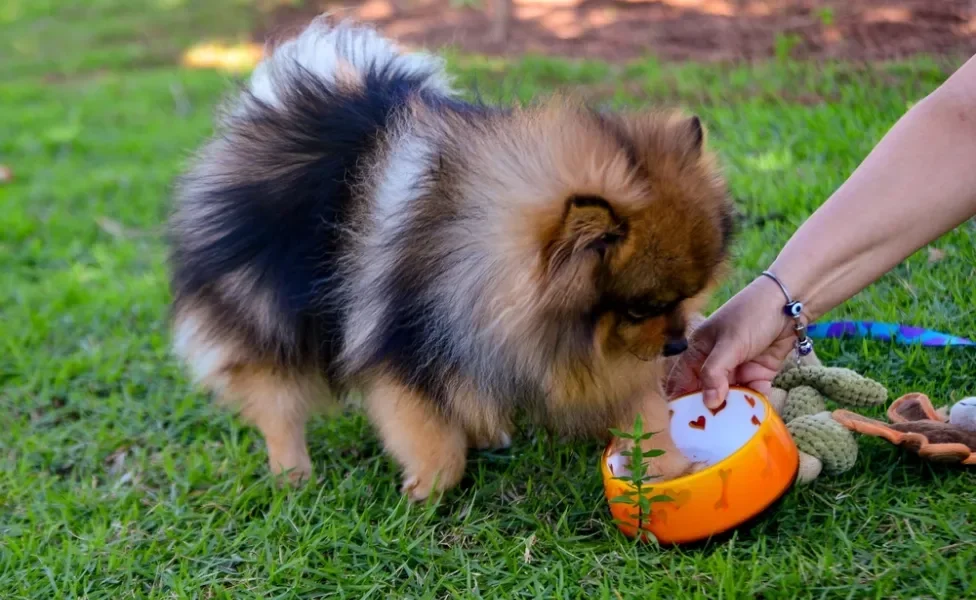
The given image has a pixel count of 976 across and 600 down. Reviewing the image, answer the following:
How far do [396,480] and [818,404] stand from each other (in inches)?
55.9

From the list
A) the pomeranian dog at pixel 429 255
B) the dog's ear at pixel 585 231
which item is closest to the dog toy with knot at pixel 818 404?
the pomeranian dog at pixel 429 255

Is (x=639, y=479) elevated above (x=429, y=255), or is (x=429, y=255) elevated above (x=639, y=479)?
(x=429, y=255)

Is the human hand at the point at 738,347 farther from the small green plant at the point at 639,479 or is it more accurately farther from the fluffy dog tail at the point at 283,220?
the fluffy dog tail at the point at 283,220

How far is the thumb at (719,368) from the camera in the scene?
2670 millimetres

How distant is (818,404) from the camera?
2.92 m

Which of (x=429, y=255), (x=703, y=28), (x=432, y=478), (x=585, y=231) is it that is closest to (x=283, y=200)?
(x=429, y=255)

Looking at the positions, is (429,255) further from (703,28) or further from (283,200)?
(703,28)

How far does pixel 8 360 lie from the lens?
Answer: 170 inches

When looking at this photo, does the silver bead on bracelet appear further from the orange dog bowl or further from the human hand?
the orange dog bowl

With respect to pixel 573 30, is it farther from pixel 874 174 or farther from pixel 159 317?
pixel 874 174

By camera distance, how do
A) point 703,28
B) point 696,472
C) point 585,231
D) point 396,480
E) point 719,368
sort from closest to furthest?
point 585,231, point 696,472, point 719,368, point 396,480, point 703,28

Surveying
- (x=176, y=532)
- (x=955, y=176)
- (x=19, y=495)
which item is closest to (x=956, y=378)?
(x=955, y=176)

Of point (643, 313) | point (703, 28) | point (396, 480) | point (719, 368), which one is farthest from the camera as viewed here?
point (703, 28)

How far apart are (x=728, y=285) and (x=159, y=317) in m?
2.82
